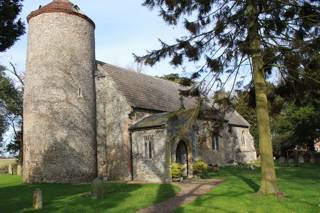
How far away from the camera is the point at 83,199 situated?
625 inches

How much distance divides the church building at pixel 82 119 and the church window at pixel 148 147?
0.06 metres

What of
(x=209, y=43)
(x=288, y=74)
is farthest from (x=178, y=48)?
(x=288, y=74)

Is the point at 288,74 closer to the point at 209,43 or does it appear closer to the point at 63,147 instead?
the point at 209,43

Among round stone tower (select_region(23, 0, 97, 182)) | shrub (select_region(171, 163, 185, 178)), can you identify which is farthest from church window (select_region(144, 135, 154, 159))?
round stone tower (select_region(23, 0, 97, 182))

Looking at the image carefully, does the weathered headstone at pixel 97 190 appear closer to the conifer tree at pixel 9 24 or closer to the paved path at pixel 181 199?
the paved path at pixel 181 199

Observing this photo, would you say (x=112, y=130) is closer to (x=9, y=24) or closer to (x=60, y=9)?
(x=60, y=9)

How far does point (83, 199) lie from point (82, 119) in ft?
30.7

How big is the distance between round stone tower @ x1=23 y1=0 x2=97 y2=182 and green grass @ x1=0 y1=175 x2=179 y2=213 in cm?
338

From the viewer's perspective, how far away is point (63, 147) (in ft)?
76.7

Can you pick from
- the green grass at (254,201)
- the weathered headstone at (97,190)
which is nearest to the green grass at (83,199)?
the weathered headstone at (97,190)

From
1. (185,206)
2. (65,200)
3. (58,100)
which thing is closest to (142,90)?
(58,100)

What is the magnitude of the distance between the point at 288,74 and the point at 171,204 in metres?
6.84

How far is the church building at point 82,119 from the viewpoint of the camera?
23.3m

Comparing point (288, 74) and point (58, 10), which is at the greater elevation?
point (58, 10)
